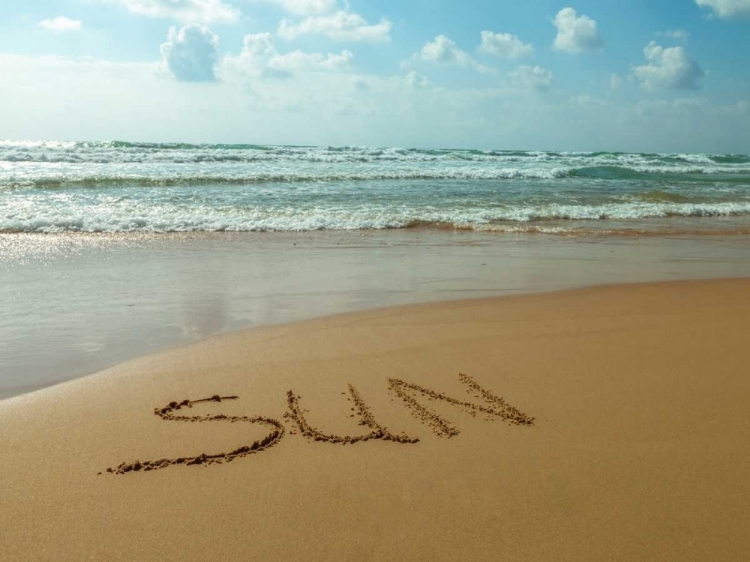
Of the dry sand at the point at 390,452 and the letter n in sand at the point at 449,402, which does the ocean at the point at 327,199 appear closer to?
the dry sand at the point at 390,452

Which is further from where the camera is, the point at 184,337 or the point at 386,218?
the point at 386,218

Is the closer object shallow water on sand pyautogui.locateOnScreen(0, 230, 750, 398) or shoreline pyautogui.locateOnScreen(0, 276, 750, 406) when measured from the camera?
shoreline pyautogui.locateOnScreen(0, 276, 750, 406)

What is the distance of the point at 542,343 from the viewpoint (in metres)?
4.22

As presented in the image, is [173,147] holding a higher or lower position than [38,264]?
higher

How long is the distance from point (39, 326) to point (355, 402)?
9.93 ft

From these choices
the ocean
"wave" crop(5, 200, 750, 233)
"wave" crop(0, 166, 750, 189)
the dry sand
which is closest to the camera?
the dry sand

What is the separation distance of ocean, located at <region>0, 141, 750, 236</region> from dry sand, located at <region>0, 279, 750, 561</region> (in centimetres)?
675

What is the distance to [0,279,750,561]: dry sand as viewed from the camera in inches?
84.0

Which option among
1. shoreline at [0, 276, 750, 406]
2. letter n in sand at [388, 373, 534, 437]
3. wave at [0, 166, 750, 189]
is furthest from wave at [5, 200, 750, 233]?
A: letter n in sand at [388, 373, 534, 437]

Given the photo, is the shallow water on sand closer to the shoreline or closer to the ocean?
the shoreline

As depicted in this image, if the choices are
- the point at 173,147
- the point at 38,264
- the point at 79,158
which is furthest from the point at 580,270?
the point at 173,147

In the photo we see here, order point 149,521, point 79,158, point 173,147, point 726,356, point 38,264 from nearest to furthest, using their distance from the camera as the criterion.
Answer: point 149,521, point 726,356, point 38,264, point 79,158, point 173,147

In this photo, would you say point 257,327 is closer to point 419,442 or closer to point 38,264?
point 419,442

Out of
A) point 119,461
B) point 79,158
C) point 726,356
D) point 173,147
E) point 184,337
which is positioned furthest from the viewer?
point 173,147
